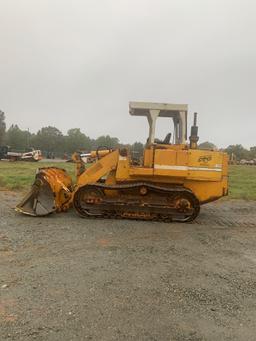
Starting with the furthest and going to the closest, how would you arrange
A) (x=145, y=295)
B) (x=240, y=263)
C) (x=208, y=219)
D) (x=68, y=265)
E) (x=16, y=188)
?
(x=16, y=188)
(x=208, y=219)
(x=240, y=263)
(x=68, y=265)
(x=145, y=295)

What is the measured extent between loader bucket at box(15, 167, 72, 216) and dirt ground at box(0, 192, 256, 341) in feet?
2.81

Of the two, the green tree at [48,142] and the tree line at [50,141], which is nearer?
the tree line at [50,141]

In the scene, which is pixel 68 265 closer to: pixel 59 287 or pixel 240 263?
pixel 59 287

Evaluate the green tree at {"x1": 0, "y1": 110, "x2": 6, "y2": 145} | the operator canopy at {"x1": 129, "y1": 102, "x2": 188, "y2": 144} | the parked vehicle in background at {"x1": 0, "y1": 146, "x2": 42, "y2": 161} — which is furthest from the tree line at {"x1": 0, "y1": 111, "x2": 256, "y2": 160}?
the operator canopy at {"x1": 129, "y1": 102, "x2": 188, "y2": 144}

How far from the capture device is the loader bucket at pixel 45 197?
31.1 feet

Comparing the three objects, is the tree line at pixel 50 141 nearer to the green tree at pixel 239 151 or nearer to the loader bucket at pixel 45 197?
the green tree at pixel 239 151

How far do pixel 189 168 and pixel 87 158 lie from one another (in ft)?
9.13

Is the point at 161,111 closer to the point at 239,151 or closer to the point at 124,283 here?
the point at 124,283

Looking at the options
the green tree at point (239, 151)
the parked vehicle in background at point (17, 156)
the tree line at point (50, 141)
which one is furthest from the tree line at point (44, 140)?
the parked vehicle in background at point (17, 156)

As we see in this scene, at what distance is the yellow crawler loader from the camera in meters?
9.62

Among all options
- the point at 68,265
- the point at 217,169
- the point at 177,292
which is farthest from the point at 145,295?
the point at 217,169

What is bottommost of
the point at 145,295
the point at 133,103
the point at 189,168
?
the point at 145,295

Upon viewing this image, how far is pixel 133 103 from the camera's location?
10.0 meters

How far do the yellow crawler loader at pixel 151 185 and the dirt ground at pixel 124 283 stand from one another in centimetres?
106
